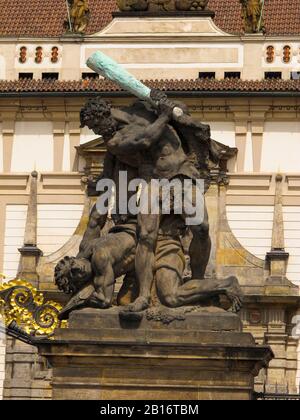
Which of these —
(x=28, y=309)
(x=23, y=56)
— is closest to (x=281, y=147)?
(x=23, y=56)

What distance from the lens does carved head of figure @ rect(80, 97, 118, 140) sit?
2584 centimetres

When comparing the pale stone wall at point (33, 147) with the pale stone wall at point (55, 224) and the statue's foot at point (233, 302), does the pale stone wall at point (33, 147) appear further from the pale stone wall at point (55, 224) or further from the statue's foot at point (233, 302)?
the statue's foot at point (233, 302)

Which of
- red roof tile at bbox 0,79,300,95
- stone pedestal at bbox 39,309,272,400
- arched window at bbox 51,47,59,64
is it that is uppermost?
arched window at bbox 51,47,59,64

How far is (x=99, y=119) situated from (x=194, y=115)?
2578 centimetres

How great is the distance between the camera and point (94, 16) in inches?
2249

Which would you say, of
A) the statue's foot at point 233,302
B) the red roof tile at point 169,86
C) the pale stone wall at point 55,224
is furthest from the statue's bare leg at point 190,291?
the pale stone wall at point 55,224

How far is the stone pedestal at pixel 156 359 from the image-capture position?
80.6 feet

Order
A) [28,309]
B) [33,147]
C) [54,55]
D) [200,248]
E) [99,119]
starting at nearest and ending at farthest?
[200,248]
[99,119]
[28,309]
[33,147]
[54,55]

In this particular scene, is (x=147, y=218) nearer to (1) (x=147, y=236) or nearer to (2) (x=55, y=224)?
(1) (x=147, y=236)

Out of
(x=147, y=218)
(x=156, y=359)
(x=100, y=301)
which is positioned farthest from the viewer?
(x=147, y=218)

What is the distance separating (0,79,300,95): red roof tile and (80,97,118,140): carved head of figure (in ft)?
82.9

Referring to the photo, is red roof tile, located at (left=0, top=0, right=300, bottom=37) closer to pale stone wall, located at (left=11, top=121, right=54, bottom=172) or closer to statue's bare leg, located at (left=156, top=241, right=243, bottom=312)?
pale stone wall, located at (left=11, top=121, right=54, bottom=172)

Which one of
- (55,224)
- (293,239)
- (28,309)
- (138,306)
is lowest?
(138,306)

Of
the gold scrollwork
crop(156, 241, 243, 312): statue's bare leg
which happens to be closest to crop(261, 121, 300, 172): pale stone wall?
the gold scrollwork
